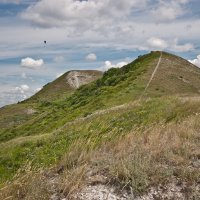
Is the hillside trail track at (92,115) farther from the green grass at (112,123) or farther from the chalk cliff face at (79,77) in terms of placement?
the chalk cliff face at (79,77)

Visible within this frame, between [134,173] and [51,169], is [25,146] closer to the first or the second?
[51,169]

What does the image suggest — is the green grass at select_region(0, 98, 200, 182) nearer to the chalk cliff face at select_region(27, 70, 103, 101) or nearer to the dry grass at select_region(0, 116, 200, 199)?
the dry grass at select_region(0, 116, 200, 199)

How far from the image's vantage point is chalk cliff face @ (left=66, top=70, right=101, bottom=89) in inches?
4001

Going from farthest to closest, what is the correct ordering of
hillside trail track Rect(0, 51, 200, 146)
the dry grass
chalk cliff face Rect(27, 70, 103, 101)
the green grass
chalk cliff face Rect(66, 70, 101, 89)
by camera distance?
chalk cliff face Rect(66, 70, 101, 89) < chalk cliff face Rect(27, 70, 103, 101) < hillside trail track Rect(0, 51, 200, 146) < the green grass < the dry grass

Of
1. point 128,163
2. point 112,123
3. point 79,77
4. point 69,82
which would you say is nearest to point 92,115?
point 112,123

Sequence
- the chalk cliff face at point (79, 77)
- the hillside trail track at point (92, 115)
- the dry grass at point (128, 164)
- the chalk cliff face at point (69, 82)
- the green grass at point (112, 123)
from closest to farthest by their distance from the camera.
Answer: the dry grass at point (128, 164), the green grass at point (112, 123), the hillside trail track at point (92, 115), the chalk cliff face at point (69, 82), the chalk cliff face at point (79, 77)

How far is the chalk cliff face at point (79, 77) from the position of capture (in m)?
102

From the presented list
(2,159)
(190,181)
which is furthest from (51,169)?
(2,159)

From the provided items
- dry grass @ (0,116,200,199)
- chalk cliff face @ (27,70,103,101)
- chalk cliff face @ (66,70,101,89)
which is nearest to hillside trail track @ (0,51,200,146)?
dry grass @ (0,116,200,199)

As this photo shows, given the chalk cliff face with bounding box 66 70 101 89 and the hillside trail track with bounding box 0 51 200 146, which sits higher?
the chalk cliff face with bounding box 66 70 101 89

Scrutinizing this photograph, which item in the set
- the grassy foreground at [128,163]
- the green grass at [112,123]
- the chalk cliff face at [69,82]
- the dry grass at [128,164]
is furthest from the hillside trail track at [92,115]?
the chalk cliff face at [69,82]

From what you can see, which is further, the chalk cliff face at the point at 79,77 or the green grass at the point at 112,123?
the chalk cliff face at the point at 79,77

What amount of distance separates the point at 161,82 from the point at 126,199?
38.3m

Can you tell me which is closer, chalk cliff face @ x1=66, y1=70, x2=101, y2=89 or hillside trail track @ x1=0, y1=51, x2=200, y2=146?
hillside trail track @ x1=0, y1=51, x2=200, y2=146
